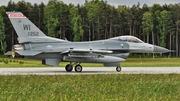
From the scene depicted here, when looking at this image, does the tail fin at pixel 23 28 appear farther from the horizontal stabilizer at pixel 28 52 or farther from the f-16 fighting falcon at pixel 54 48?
the horizontal stabilizer at pixel 28 52

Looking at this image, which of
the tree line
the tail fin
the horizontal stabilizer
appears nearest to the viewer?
the horizontal stabilizer

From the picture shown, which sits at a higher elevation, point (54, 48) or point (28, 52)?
point (54, 48)

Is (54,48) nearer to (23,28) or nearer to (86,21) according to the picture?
(23,28)

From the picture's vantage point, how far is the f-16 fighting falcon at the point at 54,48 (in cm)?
1897

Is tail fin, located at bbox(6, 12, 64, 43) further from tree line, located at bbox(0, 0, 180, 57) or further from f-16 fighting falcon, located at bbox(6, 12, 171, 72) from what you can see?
tree line, located at bbox(0, 0, 180, 57)

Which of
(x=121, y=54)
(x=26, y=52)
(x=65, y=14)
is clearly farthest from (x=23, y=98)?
(x=65, y=14)

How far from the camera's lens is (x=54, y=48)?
63.9 feet

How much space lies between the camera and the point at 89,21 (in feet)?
253

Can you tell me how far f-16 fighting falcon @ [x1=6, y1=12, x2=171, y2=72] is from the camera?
19.0 m

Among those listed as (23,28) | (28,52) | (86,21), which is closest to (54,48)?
(28,52)

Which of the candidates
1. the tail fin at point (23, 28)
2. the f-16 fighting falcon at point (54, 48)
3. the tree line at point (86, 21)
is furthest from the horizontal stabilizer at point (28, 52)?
the tree line at point (86, 21)

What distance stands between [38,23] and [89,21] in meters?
14.7

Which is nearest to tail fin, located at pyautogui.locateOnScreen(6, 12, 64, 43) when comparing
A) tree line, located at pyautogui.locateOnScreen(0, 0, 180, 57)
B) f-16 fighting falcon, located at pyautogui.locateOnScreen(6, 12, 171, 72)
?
f-16 fighting falcon, located at pyautogui.locateOnScreen(6, 12, 171, 72)

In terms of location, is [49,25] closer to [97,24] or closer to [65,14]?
[65,14]
